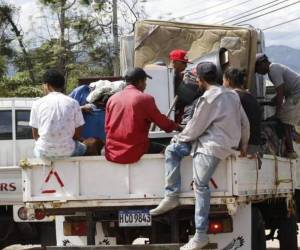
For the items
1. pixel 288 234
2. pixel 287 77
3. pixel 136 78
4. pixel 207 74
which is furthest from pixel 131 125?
pixel 288 234

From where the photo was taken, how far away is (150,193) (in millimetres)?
6859

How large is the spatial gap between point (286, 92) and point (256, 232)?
2624 millimetres

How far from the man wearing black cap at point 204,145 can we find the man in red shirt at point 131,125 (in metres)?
0.32

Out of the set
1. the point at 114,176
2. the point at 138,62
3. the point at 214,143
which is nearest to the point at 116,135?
the point at 114,176

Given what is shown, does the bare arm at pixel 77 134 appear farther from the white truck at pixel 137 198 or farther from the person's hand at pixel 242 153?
the person's hand at pixel 242 153

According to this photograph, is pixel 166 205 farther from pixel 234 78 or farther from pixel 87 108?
pixel 87 108

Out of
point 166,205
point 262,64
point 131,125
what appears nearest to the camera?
point 166,205

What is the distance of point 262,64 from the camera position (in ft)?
30.7

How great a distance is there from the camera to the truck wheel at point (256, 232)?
23.9ft

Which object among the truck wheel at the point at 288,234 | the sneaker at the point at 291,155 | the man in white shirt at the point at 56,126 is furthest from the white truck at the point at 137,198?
the truck wheel at the point at 288,234

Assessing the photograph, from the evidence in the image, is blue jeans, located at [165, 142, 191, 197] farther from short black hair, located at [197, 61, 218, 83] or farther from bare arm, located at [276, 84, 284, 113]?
bare arm, located at [276, 84, 284, 113]

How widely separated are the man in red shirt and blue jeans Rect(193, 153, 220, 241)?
584mm

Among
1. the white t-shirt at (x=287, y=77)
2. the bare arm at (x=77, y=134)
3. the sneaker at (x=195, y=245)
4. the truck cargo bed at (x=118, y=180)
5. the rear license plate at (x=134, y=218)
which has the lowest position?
the sneaker at (x=195, y=245)

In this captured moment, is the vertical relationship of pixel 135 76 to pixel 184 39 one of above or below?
below
